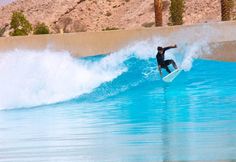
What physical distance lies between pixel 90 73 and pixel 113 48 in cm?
162

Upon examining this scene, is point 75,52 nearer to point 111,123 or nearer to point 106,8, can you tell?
point 111,123

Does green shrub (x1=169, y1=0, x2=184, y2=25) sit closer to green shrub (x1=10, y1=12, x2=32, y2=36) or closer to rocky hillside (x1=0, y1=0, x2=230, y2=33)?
rocky hillside (x1=0, y1=0, x2=230, y2=33)

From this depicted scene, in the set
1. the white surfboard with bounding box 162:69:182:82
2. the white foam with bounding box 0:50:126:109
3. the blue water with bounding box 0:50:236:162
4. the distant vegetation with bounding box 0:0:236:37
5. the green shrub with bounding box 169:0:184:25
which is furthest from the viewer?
the green shrub with bounding box 169:0:184:25

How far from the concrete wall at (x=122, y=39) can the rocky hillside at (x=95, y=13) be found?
2803 centimetres

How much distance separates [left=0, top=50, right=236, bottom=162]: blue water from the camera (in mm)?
9523

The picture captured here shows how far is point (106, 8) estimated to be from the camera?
64.4 metres

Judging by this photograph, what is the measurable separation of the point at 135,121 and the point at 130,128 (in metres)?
1.29

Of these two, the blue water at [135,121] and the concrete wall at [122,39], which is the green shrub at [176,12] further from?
the blue water at [135,121]

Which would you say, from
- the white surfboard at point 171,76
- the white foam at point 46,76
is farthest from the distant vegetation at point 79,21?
the white surfboard at point 171,76

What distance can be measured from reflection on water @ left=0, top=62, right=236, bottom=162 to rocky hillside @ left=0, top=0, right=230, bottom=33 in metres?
34.3

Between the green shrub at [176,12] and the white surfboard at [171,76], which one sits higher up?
the white surfboard at [171,76]

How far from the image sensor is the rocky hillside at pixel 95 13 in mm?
56406

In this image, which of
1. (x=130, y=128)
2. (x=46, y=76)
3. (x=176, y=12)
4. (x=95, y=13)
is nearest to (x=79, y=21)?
(x=95, y=13)

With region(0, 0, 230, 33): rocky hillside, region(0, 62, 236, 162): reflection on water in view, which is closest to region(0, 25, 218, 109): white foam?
region(0, 62, 236, 162): reflection on water
